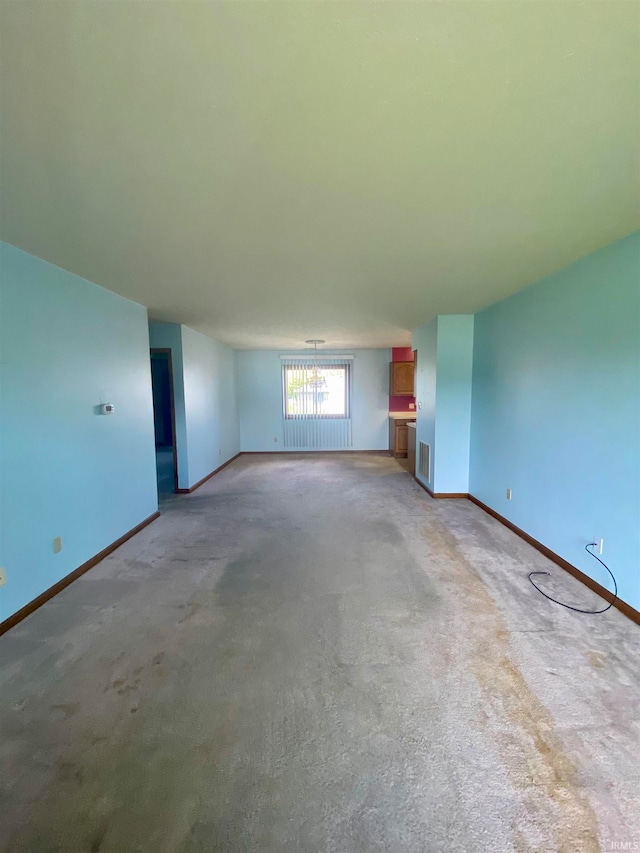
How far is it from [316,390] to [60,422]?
5537 mm

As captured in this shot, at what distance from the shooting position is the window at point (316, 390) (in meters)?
7.64

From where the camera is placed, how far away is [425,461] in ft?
16.3

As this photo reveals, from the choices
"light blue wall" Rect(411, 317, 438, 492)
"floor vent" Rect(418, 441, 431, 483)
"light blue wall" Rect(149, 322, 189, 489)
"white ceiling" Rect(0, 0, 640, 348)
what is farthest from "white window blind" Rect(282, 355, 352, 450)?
"white ceiling" Rect(0, 0, 640, 348)

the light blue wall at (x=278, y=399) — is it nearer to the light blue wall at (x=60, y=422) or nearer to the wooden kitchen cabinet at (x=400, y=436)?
the wooden kitchen cabinet at (x=400, y=436)

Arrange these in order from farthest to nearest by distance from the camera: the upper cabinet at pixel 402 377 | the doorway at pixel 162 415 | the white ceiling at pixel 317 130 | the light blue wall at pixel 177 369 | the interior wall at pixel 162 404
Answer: the interior wall at pixel 162 404, the upper cabinet at pixel 402 377, the doorway at pixel 162 415, the light blue wall at pixel 177 369, the white ceiling at pixel 317 130

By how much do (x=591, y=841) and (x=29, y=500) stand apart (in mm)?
3080

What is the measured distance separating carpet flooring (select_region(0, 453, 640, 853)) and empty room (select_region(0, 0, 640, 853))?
0.01 meters

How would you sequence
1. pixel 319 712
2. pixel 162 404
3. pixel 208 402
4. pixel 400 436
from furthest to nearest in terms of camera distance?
pixel 162 404 < pixel 400 436 < pixel 208 402 < pixel 319 712

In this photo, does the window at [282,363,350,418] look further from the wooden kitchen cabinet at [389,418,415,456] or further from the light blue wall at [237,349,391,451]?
the wooden kitchen cabinet at [389,418,415,456]

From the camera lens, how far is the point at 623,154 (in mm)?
1365

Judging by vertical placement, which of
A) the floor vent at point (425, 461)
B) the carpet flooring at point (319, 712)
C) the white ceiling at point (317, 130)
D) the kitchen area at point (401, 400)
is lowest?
the carpet flooring at point (319, 712)

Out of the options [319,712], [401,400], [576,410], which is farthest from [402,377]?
[319,712]

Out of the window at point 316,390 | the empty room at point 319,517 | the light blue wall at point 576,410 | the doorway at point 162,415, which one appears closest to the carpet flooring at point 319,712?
the empty room at point 319,517

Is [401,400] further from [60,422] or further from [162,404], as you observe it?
[60,422]
